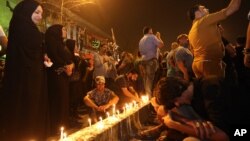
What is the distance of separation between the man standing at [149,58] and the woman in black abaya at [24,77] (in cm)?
395

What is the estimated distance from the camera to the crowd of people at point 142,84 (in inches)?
126

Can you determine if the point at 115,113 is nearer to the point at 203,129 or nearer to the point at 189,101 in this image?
the point at 189,101

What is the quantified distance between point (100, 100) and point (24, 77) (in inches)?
106

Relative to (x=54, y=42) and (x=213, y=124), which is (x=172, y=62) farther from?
(x=213, y=124)

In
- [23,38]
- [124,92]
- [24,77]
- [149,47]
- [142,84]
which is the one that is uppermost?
[149,47]

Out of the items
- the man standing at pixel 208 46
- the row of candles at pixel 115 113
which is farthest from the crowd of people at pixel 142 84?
the row of candles at pixel 115 113

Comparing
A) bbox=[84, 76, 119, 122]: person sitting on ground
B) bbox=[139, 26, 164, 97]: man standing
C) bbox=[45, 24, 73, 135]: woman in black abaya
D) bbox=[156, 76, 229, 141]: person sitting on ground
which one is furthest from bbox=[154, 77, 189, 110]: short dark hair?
bbox=[139, 26, 164, 97]: man standing

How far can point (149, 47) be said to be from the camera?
899 centimetres

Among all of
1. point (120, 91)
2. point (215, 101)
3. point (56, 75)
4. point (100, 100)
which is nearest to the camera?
point (215, 101)

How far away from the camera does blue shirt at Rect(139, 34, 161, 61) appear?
8.99 metres

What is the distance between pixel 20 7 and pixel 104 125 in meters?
1.97

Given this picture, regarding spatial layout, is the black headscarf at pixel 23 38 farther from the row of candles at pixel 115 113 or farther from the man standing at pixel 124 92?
the man standing at pixel 124 92

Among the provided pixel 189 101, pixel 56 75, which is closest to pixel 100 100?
pixel 56 75

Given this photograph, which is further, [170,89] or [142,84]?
[142,84]
